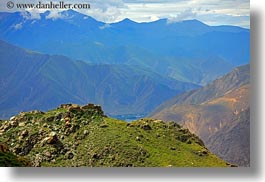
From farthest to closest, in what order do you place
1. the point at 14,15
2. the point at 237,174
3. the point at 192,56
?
the point at 192,56
the point at 14,15
the point at 237,174

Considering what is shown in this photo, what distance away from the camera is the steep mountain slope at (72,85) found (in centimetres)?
1449

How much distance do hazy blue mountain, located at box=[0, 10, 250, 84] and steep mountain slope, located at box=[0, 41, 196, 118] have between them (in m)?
0.22

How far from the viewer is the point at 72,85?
14867mm

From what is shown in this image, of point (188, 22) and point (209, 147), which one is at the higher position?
point (188, 22)

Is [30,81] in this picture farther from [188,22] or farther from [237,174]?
[237,174]

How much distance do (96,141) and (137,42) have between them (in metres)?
2.53

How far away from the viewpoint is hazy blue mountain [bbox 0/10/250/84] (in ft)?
47.7

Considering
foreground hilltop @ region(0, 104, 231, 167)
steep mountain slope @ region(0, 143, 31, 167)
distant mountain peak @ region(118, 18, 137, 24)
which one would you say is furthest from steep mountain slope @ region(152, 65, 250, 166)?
steep mountain slope @ region(0, 143, 31, 167)

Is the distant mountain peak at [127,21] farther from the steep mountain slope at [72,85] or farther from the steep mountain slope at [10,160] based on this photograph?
the steep mountain slope at [10,160]

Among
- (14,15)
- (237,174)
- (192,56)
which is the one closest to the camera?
(237,174)

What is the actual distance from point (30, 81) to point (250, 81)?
15.4ft

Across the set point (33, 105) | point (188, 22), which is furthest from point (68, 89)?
point (188, 22)

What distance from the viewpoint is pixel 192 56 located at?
15.4 m

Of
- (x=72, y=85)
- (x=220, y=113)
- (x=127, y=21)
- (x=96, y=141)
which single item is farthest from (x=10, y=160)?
(x=220, y=113)
